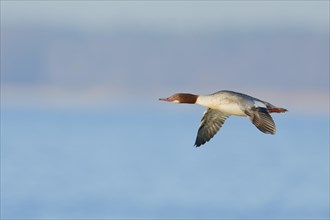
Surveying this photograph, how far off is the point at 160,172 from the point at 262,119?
12381mm

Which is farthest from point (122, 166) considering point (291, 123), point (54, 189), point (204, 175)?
point (291, 123)

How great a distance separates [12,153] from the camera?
30.4 meters

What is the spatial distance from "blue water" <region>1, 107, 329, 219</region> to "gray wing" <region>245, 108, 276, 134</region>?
598cm

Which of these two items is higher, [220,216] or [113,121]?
[113,121]

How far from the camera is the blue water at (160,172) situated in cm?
2089

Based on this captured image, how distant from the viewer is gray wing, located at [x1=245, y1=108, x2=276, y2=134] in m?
13.8

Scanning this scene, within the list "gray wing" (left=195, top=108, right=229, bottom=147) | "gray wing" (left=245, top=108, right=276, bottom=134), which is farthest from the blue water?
"gray wing" (left=245, top=108, right=276, bottom=134)

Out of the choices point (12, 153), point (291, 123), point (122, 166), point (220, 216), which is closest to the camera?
point (220, 216)

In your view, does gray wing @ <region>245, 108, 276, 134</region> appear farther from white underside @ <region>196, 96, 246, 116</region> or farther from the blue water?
the blue water

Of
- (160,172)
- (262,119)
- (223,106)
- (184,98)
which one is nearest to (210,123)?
(184,98)

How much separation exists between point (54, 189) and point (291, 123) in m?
24.5

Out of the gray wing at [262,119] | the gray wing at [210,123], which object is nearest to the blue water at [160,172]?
the gray wing at [210,123]

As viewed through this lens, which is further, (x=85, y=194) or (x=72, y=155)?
(x=72, y=155)

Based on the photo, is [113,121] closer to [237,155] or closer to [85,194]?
[237,155]
